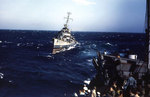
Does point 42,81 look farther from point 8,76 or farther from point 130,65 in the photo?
point 130,65

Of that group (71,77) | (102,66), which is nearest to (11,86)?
(71,77)

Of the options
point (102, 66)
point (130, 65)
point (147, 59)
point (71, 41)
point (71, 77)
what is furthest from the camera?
point (71, 41)

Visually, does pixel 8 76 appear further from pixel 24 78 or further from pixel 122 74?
pixel 122 74

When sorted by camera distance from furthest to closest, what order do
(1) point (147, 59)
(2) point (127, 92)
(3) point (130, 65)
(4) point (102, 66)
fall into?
(4) point (102, 66), (3) point (130, 65), (1) point (147, 59), (2) point (127, 92)

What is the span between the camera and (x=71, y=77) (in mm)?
31172

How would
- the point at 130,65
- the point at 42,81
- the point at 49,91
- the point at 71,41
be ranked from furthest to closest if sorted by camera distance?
the point at 71,41, the point at 42,81, the point at 49,91, the point at 130,65

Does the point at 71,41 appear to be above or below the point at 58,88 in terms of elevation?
above

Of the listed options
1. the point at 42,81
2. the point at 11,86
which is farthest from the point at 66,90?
the point at 11,86

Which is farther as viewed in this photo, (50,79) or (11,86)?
(50,79)

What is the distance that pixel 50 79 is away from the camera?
29.4m

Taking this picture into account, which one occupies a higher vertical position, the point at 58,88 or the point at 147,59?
the point at 147,59

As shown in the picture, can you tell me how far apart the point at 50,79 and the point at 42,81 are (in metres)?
1.73

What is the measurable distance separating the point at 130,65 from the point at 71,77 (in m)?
14.4

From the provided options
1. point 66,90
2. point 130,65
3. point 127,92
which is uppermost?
point 130,65
